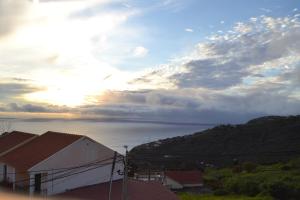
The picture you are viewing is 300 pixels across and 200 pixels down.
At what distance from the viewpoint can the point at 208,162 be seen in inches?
3789

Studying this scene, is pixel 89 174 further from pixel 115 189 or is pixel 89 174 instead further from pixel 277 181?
pixel 277 181

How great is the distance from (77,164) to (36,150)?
3.31 metres

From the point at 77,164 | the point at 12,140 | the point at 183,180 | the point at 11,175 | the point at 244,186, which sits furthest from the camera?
the point at 183,180

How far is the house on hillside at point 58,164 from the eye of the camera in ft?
92.5

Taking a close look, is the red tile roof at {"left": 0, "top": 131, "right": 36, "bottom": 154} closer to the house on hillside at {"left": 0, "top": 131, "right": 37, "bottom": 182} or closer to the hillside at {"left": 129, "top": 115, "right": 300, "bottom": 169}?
the house on hillside at {"left": 0, "top": 131, "right": 37, "bottom": 182}

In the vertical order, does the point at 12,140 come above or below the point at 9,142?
above

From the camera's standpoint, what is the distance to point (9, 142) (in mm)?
37500

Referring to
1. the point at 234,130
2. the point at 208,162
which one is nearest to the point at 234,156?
the point at 208,162

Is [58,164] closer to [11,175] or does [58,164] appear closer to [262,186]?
[11,175]

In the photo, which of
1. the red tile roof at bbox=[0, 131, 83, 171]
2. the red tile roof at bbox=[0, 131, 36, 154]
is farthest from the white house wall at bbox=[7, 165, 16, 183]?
the red tile roof at bbox=[0, 131, 36, 154]

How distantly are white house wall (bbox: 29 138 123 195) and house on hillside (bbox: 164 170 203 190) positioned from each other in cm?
2844

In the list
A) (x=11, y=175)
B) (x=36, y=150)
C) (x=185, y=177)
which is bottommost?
(x=185, y=177)

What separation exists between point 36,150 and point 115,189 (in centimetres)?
632

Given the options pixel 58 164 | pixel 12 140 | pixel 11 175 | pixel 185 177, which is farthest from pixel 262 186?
pixel 11 175
